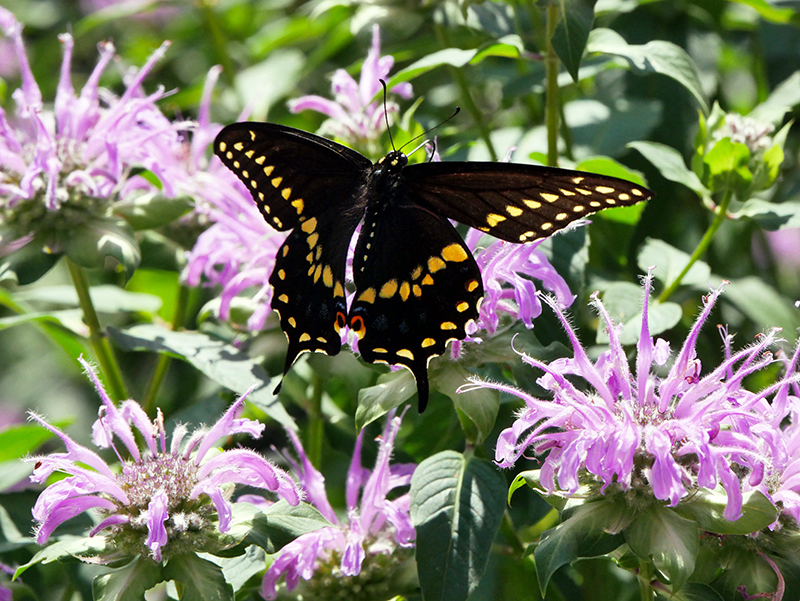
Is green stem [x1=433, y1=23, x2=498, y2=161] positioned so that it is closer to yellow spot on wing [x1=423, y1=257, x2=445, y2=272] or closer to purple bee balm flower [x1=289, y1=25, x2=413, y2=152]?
purple bee balm flower [x1=289, y1=25, x2=413, y2=152]

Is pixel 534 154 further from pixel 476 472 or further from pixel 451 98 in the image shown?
pixel 451 98

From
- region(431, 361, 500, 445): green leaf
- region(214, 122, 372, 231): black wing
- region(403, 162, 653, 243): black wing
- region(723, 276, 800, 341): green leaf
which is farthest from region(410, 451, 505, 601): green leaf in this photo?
region(723, 276, 800, 341): green leaf

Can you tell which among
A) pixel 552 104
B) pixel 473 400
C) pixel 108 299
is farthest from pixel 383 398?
pixel 108 299

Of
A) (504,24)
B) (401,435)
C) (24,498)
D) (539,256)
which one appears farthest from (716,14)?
(24,498)

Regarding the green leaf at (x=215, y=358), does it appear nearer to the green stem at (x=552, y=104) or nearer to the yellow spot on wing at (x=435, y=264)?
the yellow spot on wing at (x=435, y=264)

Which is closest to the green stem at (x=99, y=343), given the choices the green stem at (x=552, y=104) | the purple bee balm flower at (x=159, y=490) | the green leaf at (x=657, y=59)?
the purple bee balm flower at (x=159, y=490)

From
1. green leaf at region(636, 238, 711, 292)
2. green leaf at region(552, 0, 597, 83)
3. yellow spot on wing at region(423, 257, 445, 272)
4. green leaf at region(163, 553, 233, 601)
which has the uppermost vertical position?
green leaf at region(552, 0, 597, 83)

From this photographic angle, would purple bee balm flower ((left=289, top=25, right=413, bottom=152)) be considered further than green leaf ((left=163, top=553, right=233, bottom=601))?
Yes
